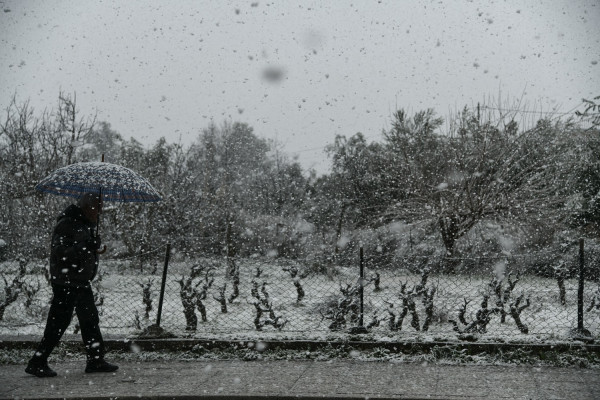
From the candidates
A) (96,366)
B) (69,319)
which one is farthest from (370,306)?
(69,319)

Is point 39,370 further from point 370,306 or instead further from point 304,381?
point 370,306

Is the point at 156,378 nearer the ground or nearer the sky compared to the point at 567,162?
nearer the ground

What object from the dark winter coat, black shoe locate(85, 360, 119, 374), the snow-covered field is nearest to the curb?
the snow-covered field

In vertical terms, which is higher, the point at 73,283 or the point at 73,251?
the point at 73,251

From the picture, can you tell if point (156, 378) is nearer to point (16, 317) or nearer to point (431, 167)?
point (16, 317)

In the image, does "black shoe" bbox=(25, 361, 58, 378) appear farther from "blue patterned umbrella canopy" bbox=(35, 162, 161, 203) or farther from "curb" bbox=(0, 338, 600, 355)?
"blue patterned umbrella canopy" bbox=(35, 162, 161, 203)

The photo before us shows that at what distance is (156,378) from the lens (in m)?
4.90

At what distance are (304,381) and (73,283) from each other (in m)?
2.26

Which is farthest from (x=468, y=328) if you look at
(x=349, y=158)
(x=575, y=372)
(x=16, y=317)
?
(x=349, y=158)

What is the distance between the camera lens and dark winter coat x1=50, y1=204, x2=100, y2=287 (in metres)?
4.84

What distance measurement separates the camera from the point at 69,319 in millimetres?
4945

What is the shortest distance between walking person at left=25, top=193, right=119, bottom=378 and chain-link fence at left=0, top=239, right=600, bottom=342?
1.19 metres

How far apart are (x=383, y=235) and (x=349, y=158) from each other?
24.8 feet

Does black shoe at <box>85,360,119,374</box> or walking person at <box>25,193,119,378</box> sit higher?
walking person at <box>25,193,119,378</box>
